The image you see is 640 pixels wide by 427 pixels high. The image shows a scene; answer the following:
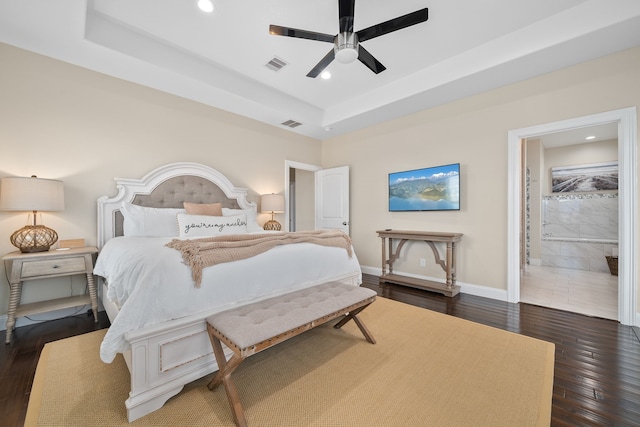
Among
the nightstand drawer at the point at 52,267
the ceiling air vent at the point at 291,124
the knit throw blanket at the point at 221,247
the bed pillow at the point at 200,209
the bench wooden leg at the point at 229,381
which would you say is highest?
the ceiling air vent at the point at 291,124

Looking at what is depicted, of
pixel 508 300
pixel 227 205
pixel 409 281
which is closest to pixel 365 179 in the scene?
pixel 409 281

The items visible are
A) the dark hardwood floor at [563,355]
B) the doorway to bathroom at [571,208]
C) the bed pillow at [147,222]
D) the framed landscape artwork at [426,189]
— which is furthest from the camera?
the doorway to bathroom at [571,208]

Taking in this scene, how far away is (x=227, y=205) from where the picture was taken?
156 inches

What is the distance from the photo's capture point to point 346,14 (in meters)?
2.07

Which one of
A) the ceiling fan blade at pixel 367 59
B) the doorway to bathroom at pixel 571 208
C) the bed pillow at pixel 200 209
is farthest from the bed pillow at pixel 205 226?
the doorway to bathroom at pixel 571 208

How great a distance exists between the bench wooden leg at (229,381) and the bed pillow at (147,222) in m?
1.87

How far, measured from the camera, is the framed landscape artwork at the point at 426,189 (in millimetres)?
3660

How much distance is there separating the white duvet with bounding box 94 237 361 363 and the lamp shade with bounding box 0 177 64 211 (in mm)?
1323

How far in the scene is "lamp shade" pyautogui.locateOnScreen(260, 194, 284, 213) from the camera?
4.27 metres

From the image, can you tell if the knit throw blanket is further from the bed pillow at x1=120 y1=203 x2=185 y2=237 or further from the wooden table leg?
the wooden table leg

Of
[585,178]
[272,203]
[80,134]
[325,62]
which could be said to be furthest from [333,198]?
[585,178]

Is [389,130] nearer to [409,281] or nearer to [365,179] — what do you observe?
[365,179]

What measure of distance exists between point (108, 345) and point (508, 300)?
3901 mm

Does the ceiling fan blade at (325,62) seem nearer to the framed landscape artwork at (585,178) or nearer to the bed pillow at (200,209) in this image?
the bed pillow at (200,209)
